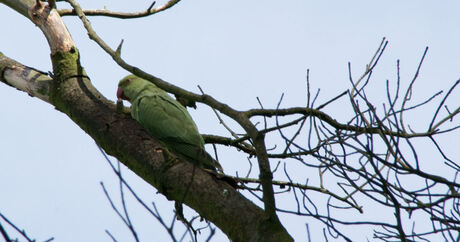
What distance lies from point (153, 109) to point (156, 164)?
157cm

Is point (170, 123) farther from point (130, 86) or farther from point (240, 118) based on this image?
point (240, 118)

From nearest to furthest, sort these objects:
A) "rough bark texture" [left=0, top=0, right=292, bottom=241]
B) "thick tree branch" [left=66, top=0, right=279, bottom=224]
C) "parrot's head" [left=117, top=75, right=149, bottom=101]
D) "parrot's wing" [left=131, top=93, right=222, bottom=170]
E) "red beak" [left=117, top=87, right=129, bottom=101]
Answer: "thick tree branch" [left=66, top=0, right=279, bottom=224]
"rough bark texture" [left=0, top=0, right=292, bottom=241]
"parrot's wing" [left=131, top=93, right=222, bottom=170]
"parrot's head" [left=117, top=75, right=149, bottom=101]
"red beak" [left=117, top=87, right=129, bottom=101]

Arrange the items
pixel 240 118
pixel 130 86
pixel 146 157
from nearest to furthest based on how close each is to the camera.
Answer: pixel 240 118
pixel 146 157
pixel 130 86

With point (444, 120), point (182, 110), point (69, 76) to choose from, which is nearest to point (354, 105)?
point (444, 120)

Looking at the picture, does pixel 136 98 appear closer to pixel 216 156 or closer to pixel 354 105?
pixel 216 156

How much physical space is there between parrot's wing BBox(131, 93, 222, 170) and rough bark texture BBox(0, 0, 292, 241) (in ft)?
2.32

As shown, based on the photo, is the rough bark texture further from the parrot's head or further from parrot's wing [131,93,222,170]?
the parrot's head

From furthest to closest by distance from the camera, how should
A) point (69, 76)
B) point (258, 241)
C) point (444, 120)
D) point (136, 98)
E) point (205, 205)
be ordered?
point (136, 98) → point (69, 76) → point (444, 120) → point (205, 205) → point (258, 241)

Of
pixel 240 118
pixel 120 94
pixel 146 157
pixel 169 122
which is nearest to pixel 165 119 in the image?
pixel 169 122

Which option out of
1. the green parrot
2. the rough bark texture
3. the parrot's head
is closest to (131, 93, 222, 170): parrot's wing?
→ the green parrot

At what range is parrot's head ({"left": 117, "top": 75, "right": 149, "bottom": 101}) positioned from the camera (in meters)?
6.09

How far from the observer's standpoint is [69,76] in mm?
4902

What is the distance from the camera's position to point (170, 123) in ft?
17.3

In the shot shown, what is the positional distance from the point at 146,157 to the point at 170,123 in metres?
1.30
